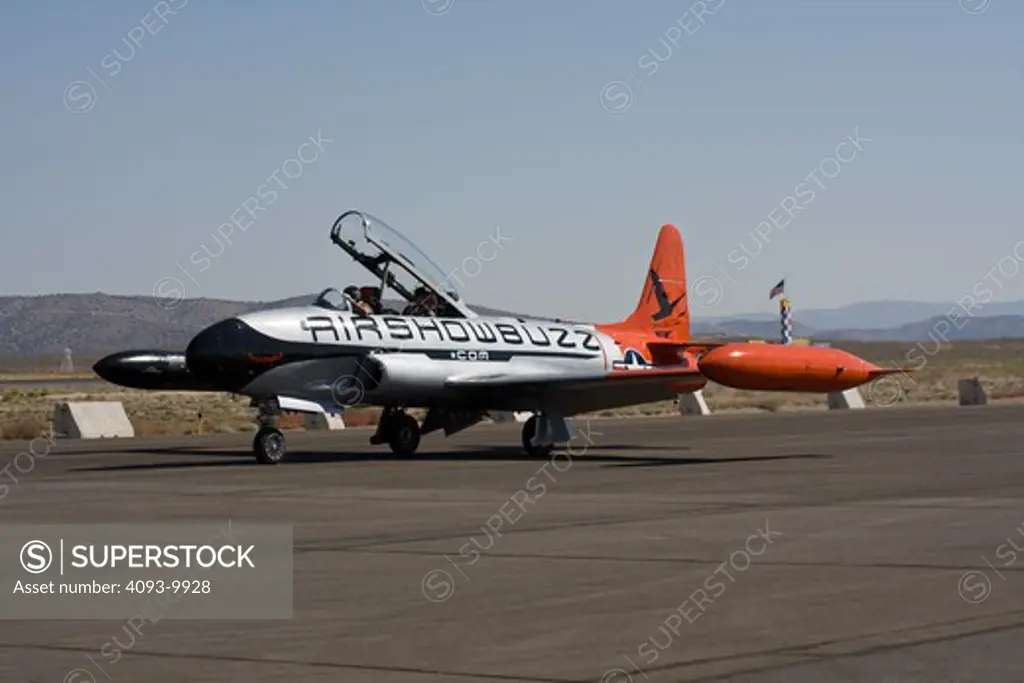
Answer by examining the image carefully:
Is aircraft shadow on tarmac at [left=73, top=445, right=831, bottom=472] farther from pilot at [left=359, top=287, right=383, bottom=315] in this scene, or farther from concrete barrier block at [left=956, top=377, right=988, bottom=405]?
concrete barrier block at [left=956, top=377, right=988, bottom=405]

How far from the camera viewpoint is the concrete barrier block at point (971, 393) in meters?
52.8

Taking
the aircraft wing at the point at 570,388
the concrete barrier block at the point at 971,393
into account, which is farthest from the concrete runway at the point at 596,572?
the concrete barrier block at the point at 971,393

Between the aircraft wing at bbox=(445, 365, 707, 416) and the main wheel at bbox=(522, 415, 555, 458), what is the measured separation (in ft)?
1.13

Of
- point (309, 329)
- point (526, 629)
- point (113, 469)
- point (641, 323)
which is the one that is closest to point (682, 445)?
point (641, 323)

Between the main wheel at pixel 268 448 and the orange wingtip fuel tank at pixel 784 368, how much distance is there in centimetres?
665

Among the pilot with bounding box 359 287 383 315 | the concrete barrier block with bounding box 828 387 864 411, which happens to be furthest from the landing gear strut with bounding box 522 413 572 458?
the concrete barrier block with bounding box 828 387 864 411

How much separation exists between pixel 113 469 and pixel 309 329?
3.73 metres

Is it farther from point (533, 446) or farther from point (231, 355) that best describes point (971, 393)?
point (231, 355)

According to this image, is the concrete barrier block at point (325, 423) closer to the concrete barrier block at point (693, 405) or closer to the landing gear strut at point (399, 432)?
the concrete barrier block at point (693, 405)

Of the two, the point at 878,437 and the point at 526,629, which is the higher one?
the point at 878,437

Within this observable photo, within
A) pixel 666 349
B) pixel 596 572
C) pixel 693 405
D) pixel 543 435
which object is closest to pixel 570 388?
pixel 543 435

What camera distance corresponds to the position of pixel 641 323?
112ft

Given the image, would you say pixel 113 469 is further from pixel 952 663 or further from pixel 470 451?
pixel 952 663

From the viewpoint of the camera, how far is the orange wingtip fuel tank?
24969mm
